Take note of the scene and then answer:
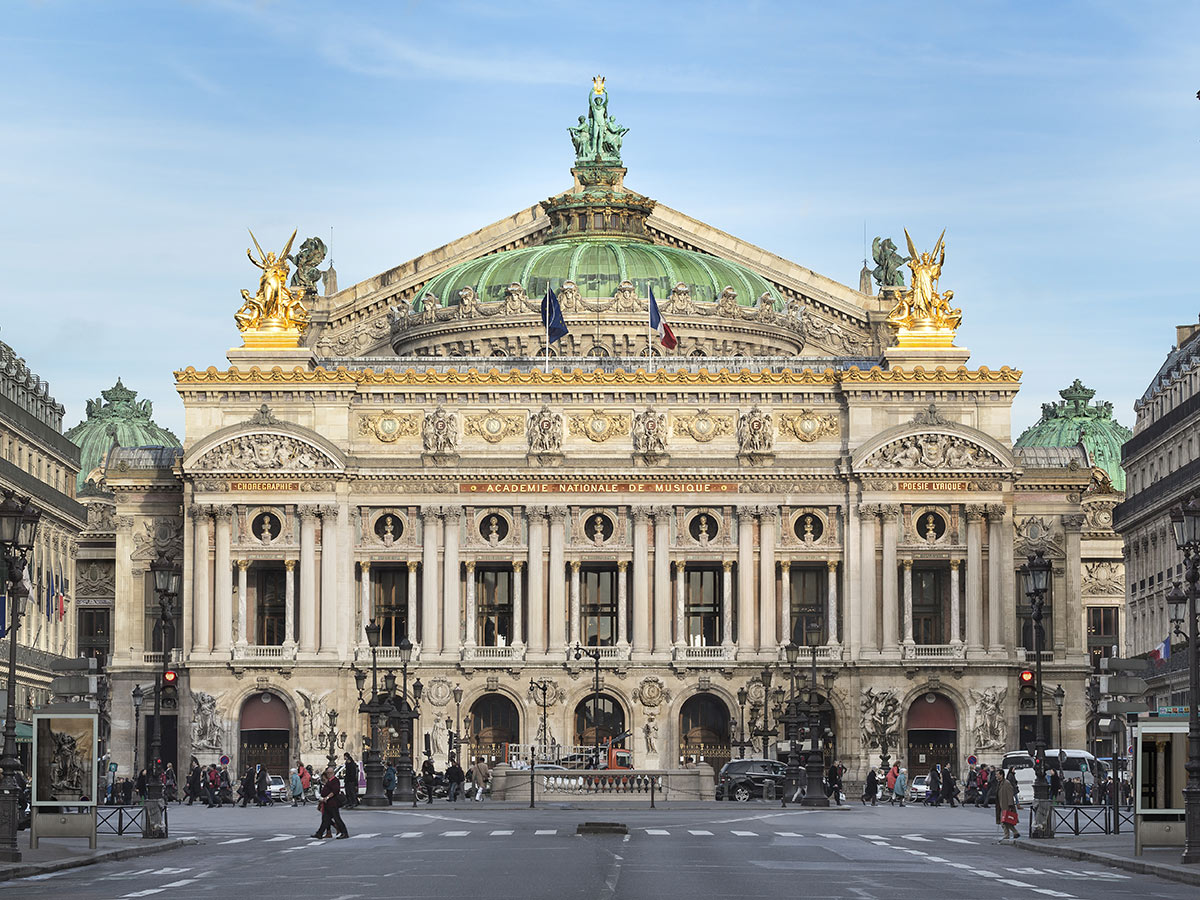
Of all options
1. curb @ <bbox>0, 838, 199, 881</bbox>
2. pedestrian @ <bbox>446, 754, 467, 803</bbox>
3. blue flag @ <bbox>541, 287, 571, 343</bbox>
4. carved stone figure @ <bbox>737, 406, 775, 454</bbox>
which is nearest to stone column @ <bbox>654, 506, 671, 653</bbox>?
carved stone figure @ <bbox>737, 406, 775, 454</bbox>

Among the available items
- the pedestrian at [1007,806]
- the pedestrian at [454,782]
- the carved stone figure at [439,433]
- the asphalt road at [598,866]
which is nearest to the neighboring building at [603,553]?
the carved stone figure at [439,433]

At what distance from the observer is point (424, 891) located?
42375 mm

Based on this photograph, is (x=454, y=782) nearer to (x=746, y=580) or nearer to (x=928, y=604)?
(x=746, y=580)

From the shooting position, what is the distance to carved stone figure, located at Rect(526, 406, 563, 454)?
124000 mm

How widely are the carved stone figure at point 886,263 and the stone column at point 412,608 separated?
3745 centimetres

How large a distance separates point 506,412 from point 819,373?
16352 mm

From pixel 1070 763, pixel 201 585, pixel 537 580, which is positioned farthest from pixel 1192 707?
pixel 201 585

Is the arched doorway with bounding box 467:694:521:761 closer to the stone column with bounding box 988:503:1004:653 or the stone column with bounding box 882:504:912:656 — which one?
the stone column with bounding box 882:504:912:656

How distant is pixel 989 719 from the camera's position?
121312mm

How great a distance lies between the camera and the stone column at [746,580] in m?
123

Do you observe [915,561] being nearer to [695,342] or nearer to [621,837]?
[695,342]

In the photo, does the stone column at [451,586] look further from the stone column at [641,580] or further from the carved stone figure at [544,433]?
the stone column at [641,580]

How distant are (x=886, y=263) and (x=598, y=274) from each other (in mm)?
18186

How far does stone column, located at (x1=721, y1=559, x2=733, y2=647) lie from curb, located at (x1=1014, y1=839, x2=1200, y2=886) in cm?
5989
